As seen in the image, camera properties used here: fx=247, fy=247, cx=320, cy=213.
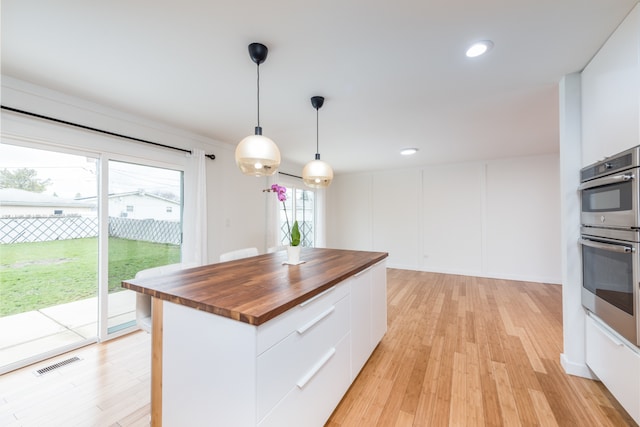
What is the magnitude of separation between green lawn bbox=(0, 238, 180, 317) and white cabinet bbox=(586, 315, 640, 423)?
413cm

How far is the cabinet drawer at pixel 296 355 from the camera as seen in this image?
1.00 meters

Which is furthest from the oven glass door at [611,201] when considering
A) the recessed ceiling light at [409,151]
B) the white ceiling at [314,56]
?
the recessed ceiling light at [409,151]

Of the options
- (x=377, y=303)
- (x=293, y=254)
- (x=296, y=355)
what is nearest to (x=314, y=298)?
(x=296, y=355)

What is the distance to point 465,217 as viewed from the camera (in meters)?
5.10

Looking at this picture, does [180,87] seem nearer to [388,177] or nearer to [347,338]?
[347,338]

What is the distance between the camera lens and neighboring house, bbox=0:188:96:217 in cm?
205

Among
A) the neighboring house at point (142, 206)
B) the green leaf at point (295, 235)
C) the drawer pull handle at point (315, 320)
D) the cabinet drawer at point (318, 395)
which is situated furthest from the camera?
the neighboring house at point (142, 206)

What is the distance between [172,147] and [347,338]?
2.97m

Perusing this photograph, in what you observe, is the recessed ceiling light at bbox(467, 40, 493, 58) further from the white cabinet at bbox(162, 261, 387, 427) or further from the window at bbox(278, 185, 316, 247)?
the window at bbox(278, 185, 316, 247)

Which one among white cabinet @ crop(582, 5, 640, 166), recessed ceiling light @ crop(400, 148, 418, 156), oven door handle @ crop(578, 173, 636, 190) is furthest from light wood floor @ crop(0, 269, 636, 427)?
recessed ceiling light @ crop(400, 148, 418, 156)

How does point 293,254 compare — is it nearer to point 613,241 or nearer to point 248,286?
point 248,286

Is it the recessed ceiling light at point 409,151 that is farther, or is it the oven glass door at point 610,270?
the recessed ceiling light at point 409,151

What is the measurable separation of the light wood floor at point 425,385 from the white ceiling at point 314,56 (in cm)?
236

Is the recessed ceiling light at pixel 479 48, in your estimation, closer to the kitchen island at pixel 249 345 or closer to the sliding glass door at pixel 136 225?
the kitchen island at pixel 249 345
